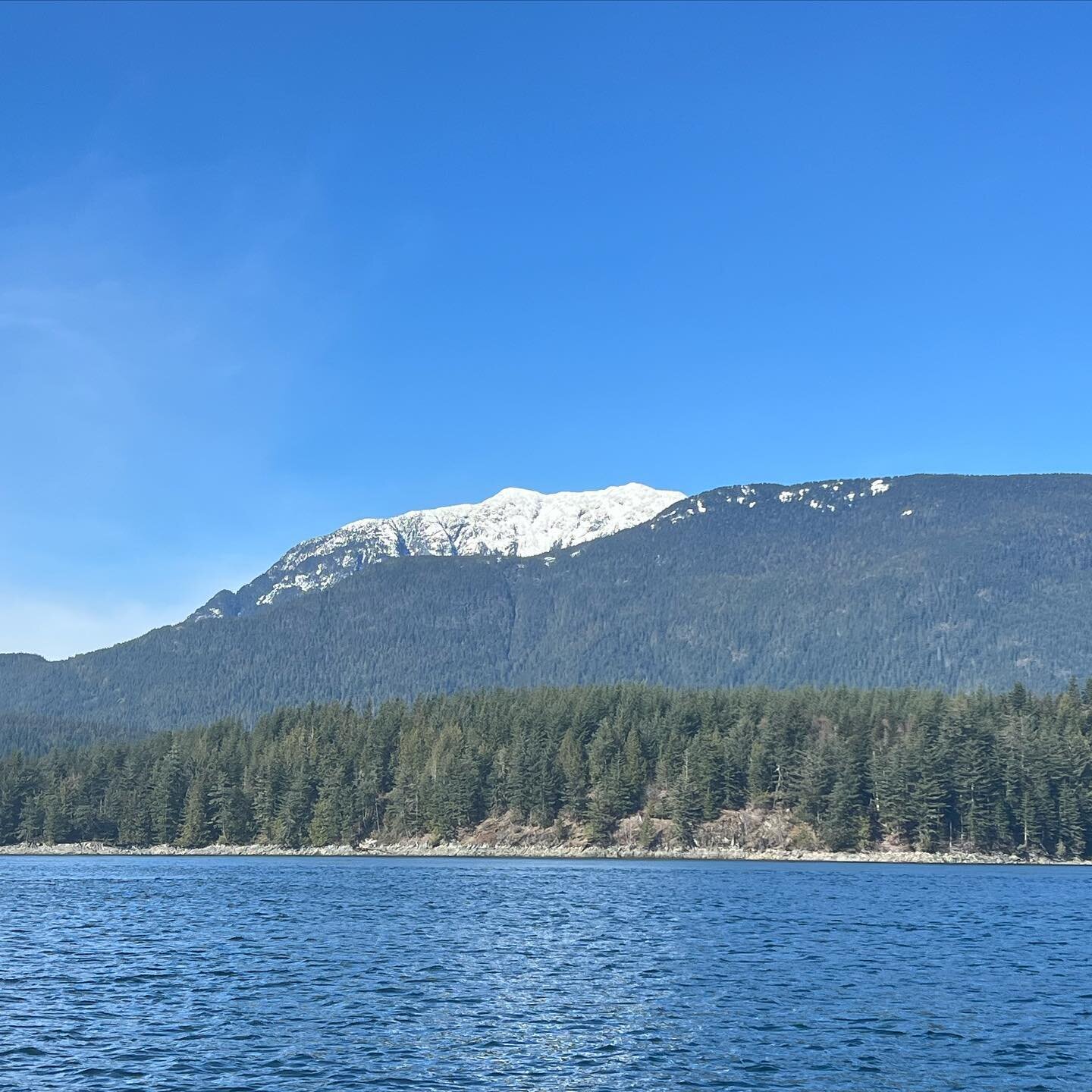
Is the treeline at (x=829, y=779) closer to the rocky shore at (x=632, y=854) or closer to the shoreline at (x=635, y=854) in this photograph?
the shoreline at (x=635, y=854)

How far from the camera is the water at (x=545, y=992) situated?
3912 centimetres

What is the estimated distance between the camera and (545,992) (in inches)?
2106

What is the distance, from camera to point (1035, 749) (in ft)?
563

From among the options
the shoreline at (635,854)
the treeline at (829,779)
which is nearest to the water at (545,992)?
the shoreline at (635,854)

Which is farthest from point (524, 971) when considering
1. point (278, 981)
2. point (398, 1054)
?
point (398, 1054)

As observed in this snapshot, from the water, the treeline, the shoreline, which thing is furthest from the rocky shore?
the water

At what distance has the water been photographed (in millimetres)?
39125

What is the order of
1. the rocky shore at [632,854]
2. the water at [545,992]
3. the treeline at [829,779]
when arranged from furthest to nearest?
the treeline at [829,779], the rocky shore at [632,854], the water at [545,992]

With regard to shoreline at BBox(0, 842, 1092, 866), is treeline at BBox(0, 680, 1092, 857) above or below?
above

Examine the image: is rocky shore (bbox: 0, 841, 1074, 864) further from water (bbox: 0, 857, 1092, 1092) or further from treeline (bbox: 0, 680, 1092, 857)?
water (bbox: 0, 857, 1092, 1092)

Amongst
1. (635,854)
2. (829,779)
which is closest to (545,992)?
(635,854)

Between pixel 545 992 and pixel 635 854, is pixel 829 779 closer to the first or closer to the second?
pixel 635 854

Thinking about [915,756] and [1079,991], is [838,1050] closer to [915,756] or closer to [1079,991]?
[1079,991]

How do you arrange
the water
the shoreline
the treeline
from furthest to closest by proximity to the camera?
the treeline, the shoreline, the water
